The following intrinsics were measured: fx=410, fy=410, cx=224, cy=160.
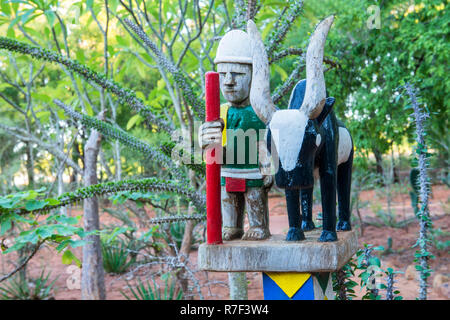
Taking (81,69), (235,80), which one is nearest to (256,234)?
(235,80)

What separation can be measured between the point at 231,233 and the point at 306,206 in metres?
0.30

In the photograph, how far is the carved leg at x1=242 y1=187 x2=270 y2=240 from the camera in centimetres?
153

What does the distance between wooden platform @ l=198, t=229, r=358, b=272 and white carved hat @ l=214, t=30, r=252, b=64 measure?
0.69 metres

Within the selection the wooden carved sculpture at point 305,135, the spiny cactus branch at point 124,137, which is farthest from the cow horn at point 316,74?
the spiny cactus branch at point 124,137

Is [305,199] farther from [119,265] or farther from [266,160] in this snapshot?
[119,265]

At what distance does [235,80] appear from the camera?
1573 mm

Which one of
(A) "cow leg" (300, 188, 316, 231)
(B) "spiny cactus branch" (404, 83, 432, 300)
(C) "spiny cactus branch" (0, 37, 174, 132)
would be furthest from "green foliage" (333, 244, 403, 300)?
(C) "spiny cactus branch" (0, 37, 174, 132)

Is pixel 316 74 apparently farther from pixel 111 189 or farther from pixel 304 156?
pixel 111 189

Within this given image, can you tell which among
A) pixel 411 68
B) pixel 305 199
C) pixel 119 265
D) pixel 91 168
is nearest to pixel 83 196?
pixel 305 199

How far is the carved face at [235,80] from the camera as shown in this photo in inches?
61.8

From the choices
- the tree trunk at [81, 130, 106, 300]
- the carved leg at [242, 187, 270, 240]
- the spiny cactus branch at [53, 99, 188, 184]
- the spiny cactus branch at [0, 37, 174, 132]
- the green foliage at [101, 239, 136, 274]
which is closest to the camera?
the carved leg at [242, 187, 270, 240]

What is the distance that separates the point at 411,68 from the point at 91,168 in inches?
170

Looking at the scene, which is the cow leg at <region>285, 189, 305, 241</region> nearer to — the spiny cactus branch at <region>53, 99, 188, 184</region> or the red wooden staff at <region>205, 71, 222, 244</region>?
the red wooden staff at <region>205, 71, 222, 244</region>

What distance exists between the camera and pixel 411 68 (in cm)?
545
